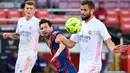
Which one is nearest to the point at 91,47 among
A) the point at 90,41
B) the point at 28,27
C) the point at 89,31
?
the point at 90,41

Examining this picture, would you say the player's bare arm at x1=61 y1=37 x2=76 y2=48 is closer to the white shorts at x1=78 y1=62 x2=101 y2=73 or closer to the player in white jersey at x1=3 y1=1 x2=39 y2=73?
the white shorts at x1=78 y1=62 x2=101 y2=73

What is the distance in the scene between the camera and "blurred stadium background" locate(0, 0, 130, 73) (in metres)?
14.5

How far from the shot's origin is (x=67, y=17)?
17594 millimetres

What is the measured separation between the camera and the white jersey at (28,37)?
11.4 meters

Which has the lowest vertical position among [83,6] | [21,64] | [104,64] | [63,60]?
[104,64]

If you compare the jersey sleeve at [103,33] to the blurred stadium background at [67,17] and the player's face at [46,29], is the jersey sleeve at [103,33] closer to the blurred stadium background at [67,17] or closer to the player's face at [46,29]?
the player's face at [46,29]

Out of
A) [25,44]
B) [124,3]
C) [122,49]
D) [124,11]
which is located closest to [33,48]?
[25,44]

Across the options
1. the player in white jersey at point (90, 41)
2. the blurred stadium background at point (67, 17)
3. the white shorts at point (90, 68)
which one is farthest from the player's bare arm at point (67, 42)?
the blurred stadium background at point (67, 17)

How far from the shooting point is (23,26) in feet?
37.7

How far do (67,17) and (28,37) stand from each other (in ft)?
20.8

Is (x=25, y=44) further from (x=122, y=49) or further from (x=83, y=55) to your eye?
(x=122, y=49)

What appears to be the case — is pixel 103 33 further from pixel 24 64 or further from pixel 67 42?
pixel 24 64

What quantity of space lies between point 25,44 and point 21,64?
0.46 meters

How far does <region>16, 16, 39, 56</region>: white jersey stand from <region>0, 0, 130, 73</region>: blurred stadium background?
9.45 ft
